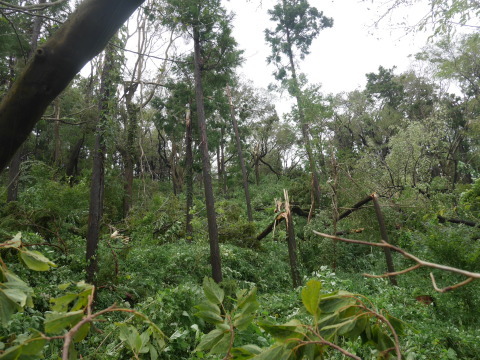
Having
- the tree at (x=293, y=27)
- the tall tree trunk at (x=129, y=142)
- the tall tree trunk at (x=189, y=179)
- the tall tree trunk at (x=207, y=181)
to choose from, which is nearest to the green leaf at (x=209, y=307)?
the tall tree trunk at (x=207, y=181)

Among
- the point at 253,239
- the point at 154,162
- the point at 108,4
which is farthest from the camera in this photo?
the point at 154,162

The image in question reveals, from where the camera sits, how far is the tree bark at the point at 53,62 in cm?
106

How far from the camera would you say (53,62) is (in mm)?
1065

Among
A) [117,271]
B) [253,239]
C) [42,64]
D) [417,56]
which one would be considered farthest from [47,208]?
[417,56]

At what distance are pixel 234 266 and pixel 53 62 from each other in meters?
8.51

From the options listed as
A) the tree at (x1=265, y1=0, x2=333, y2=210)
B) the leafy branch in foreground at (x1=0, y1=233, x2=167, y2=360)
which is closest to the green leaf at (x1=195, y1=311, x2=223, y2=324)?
the leafy branch in foreground at (x1=0, y1=233, x2=167, y2=360)

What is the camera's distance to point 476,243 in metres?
5.14

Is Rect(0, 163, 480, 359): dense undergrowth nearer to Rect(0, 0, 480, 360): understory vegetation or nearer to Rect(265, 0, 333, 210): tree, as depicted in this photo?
Rect(0, 0, 480, 360): understory vegetation

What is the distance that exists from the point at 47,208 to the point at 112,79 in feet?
16.7

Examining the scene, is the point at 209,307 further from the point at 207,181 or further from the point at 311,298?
the point at 207,181

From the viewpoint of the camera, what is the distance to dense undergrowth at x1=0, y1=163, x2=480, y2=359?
3.70 m

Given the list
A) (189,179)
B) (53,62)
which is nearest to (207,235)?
(189,179)

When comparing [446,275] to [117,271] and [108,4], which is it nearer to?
[108,4]

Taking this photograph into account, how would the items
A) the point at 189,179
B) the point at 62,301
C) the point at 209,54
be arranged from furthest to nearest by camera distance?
the point at 189,179
the point at 209,54
the point at 62,301
